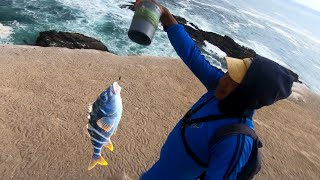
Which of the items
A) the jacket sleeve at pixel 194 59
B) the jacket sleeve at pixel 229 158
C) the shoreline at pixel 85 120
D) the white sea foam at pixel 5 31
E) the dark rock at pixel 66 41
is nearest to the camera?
the jacket sleeve at pixel 229 158

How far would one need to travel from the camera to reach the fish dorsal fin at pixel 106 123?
2.83 meters

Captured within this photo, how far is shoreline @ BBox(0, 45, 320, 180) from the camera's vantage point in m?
6.03

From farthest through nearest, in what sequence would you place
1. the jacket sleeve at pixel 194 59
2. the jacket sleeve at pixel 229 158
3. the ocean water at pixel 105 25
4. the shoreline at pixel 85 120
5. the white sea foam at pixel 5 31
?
the ocean water at pixel 105 25, the white sea foam at pixel 5 31, the shoreline at pixel 85 120, the jacket sleeve at pixel 194 59, the jacket sleeve at pixel 229 158

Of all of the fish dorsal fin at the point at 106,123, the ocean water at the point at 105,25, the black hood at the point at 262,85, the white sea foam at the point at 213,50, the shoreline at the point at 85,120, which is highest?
the black hood at the point at 262,85

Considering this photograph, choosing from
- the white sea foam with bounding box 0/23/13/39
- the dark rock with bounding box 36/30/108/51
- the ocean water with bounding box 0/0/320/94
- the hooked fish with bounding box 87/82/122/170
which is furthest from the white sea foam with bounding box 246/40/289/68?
the hooked fish with bounding box 87/82/122/170

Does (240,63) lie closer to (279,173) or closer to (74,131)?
(74,131)

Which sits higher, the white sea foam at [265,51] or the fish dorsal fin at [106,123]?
the fish dorsal fin at [106,123]

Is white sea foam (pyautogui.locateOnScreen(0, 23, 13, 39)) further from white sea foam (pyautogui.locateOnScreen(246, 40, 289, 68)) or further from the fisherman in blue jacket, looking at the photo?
white sea foam (pyautogui.locateOnScreen(246, 40, 289, 68))

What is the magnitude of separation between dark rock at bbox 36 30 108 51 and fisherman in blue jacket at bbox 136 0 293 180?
12900 millimetres

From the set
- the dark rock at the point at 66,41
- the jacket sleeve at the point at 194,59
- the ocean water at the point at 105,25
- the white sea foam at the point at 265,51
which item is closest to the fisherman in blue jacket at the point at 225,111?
the jacket sleeve at the point at 194,59

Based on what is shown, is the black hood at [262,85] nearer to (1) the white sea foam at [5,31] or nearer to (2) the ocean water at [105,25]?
(2) the ocean water at [105,25]

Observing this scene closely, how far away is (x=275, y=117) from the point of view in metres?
10.2

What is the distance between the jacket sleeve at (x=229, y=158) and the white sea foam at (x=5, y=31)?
48.7ft

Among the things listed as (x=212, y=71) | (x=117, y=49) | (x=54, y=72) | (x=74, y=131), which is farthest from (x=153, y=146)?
(x=117, y=49)
